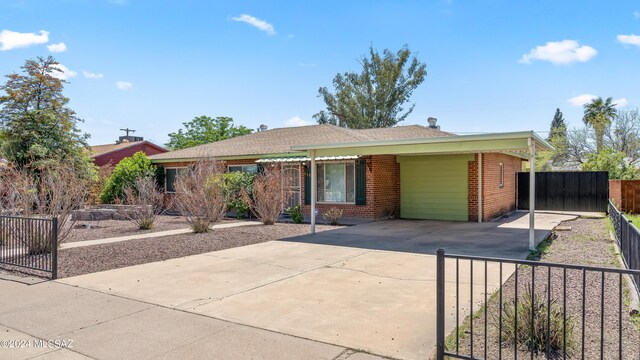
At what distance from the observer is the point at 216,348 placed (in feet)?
13.1

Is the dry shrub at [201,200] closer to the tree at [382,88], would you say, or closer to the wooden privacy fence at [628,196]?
the wooden privacy fence at [628,196]

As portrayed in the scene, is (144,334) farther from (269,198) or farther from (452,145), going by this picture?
(269,198)

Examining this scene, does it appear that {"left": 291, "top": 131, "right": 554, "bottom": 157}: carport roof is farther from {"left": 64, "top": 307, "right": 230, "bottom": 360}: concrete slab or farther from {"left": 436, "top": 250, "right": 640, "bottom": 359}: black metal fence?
{"left": 64, "top": 307, "right": 230, "bottom": 360}: concrete slab

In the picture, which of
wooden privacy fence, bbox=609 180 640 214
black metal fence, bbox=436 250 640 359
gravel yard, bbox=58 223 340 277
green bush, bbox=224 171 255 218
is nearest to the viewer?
black metal fence, bbox=436 250 640 359

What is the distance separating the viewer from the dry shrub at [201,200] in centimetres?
1209

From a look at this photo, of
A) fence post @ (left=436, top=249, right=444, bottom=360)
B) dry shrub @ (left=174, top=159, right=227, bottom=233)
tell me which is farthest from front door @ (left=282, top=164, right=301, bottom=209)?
fence post @ (left=436, top=249, right=444, bottom=360)

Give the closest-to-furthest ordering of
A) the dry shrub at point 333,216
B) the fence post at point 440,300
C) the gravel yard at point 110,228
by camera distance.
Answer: the fence post at point 440,300 < the gravel yard at point 110,228 < the dry shrub at point 333,216

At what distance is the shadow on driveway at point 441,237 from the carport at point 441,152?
770 mm

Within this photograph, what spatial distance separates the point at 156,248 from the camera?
9.65 meters

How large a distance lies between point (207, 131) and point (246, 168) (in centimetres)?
2801

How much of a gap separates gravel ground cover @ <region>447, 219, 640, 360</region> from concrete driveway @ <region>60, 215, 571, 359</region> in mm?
360

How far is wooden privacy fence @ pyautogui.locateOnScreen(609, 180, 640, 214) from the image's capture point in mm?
17109

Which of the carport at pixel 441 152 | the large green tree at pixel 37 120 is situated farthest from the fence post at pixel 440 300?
the large green tree at pixel 37 120

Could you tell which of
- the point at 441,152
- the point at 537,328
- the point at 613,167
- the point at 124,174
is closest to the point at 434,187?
the point at 441,152
